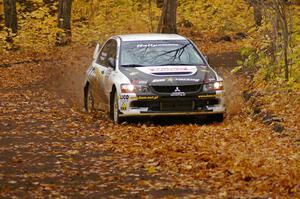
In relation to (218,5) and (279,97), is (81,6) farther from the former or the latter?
(279,97)

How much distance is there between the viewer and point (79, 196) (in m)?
8.07

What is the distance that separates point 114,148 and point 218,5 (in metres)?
26.7

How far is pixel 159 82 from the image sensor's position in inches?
529

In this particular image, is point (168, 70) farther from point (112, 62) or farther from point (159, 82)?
point (112, 62)

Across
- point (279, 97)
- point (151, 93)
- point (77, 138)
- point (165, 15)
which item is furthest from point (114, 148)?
point (165, 15)

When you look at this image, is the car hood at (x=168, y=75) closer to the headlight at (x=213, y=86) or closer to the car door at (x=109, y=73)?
the headlight at (x=213, y=86)

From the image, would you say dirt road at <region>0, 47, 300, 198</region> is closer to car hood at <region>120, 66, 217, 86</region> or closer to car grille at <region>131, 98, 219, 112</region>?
car grille at <region>131, 98, 219, 112</region>

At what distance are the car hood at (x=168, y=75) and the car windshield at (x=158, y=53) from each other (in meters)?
0.34

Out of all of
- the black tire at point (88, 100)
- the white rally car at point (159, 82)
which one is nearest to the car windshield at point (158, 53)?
the white rally car at point (159, 82)

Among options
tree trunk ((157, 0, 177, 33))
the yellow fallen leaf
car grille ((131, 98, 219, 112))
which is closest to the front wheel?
car grille ((131, 98, 219, 112))

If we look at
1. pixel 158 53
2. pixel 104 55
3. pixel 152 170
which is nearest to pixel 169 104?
pixel 158 53

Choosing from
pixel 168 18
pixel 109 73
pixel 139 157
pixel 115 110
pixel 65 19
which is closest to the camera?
pixel 139 157

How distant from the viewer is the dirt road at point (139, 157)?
27.4 feet

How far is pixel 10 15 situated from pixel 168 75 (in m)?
18.2
